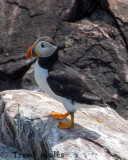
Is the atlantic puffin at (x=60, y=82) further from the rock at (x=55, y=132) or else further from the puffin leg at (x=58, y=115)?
the rock at (x=55, y=132)

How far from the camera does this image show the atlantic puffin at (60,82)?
488 centimetres

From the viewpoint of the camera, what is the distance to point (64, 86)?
487 cm

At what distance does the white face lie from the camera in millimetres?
4980

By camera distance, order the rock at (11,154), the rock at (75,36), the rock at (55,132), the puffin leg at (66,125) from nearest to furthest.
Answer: the rock at (55,132) → the puffin leg at (66,125) → the rock at (11,154) → the rock at (75,36)

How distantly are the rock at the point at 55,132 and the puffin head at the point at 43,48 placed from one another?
3.25 feet

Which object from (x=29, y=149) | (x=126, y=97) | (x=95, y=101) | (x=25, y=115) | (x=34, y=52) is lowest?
(x=126, y=97)

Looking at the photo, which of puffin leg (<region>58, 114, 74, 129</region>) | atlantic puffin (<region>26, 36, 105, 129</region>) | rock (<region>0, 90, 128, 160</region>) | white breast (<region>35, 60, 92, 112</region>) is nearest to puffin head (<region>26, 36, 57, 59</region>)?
atlantic puffin (<region>26, 36, 105, 129</region>)

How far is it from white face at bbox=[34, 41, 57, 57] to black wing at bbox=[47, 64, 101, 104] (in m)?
0.34

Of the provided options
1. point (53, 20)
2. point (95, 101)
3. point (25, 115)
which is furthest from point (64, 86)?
point (53, 20)

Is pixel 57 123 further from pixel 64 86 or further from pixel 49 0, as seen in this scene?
pixel 49 0

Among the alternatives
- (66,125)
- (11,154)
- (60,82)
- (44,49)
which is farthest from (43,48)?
(11,154)

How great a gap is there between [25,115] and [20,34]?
3.94m

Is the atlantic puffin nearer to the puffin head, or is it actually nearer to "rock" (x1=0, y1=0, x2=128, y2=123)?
the puffin head

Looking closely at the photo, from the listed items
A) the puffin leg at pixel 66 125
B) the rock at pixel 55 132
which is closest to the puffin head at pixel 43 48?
the rock at pixel 55 132
